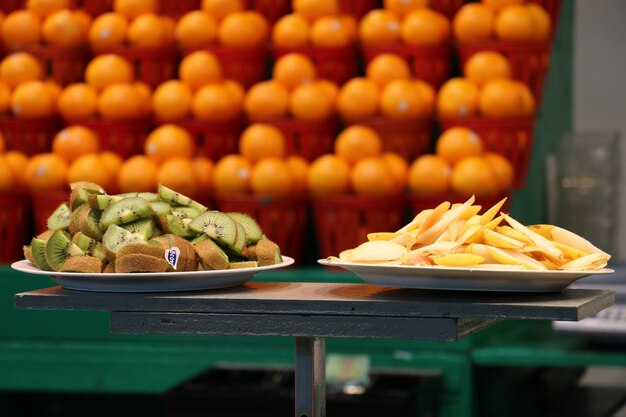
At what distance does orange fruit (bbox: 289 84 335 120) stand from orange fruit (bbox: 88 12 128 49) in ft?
2.13

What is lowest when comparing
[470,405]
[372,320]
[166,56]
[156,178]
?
[470,405]

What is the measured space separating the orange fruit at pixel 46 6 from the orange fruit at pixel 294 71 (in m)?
0.82

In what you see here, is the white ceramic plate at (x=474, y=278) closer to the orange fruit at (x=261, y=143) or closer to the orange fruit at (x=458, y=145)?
the orange fruit at (x=458, y=145)

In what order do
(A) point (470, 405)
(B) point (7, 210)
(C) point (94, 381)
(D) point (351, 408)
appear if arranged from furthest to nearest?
(B) point (7, 210)
(C) point (94, 381)
(A) point (470, 405)
(D) point (351, 408)

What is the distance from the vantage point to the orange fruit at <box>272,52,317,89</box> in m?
3.59

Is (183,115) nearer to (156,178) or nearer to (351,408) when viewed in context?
(156,178)

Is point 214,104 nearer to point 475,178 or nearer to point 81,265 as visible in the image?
point 475,178

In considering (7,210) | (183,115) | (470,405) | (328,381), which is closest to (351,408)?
(328,381)

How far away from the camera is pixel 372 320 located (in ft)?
4.62

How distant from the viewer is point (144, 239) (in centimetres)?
153

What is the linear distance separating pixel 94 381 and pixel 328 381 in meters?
0.84

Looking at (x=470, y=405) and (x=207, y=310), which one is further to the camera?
(x=470, y=405)

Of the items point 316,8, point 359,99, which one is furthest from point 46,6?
point 359,99

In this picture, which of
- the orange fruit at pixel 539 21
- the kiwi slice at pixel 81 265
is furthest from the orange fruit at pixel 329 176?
the kiwi slice at pixel 81 265
